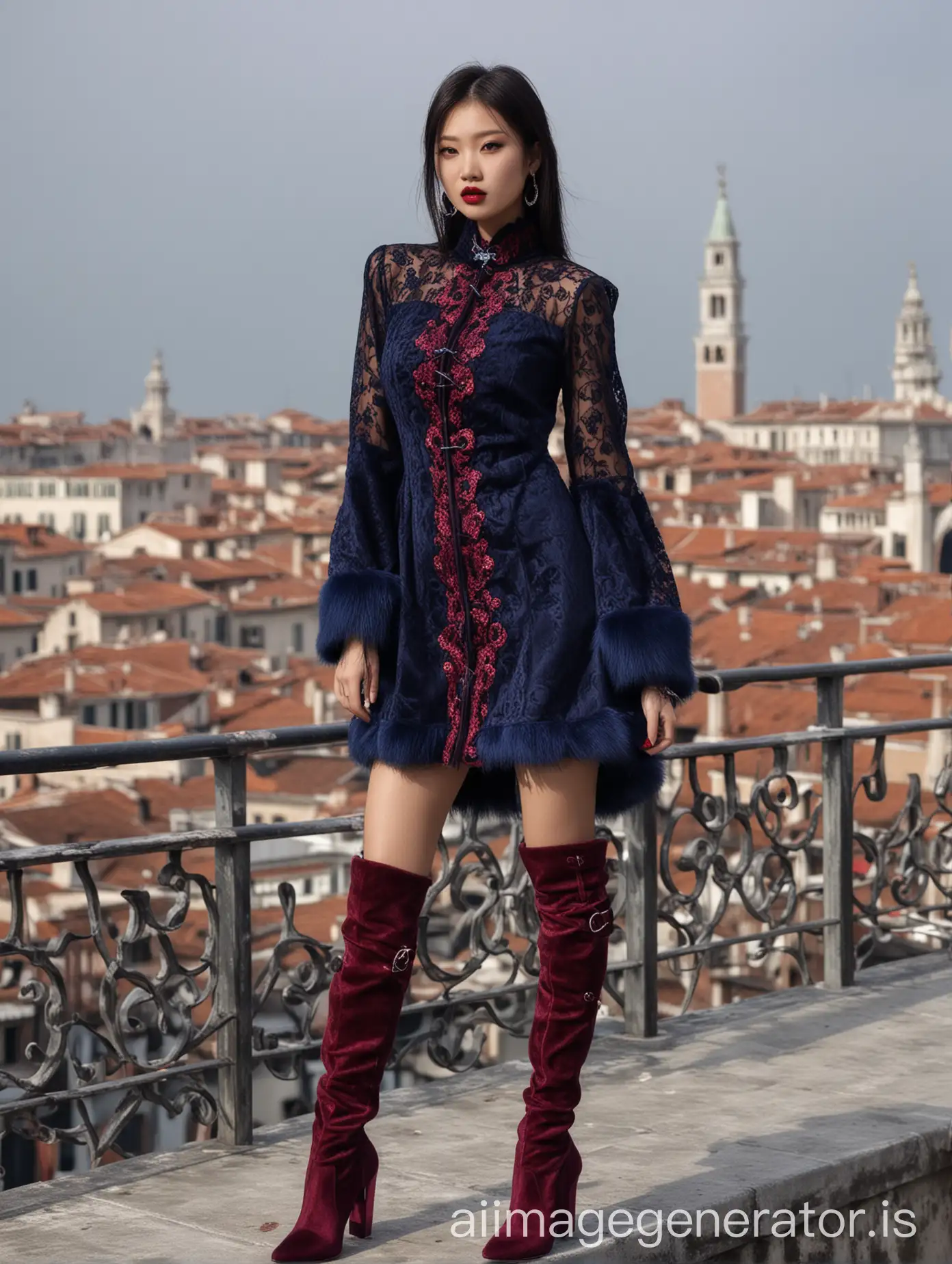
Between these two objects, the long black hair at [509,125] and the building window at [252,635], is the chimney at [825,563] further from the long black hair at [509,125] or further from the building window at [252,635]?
the long black hair at [509,125]

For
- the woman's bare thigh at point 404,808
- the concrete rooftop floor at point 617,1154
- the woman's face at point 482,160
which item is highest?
the woman's face at point 482,160

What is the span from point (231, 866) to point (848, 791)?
1727mm

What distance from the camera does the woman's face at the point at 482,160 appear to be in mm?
2371

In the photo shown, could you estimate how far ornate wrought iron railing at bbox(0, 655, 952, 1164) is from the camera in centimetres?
299

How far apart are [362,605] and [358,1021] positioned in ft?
1.70

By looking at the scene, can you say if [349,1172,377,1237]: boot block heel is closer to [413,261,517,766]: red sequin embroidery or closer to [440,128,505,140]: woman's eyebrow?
[413,261,517,766]: red sequin embroidery

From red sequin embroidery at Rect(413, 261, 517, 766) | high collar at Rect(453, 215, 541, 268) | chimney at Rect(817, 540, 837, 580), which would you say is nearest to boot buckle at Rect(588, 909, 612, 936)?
red sequin embroidery at Rect(413, 261, 517, 766)

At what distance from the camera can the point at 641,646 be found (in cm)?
233

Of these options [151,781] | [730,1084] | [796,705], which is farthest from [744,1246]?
[796,705]

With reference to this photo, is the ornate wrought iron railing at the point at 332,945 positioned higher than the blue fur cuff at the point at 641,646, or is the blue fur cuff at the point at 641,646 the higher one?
the blue fur cuff at the point at 641,646

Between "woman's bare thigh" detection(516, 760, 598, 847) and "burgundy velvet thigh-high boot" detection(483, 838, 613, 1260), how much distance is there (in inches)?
0.7

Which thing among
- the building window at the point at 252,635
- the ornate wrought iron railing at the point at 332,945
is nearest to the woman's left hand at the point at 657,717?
the ornate wrought iron railing at the point at 332,945

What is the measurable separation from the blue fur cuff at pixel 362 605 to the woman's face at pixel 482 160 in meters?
0.46

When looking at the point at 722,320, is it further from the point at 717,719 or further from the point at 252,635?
the point at 717,719
